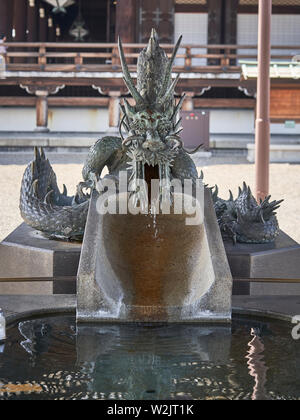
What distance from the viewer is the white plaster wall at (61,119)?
18.7 m

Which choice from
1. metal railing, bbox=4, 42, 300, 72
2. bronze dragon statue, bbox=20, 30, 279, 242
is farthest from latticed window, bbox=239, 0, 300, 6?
bronze dragon statue, bbox=20, 30, 279, 242

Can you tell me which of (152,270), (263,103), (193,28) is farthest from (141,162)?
(193,28)

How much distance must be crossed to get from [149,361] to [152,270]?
1.09 meters

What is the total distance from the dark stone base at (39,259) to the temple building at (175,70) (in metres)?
12.5

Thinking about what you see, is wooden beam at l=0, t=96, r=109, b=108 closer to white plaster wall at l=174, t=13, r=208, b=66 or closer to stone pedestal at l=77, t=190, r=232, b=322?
white plaster wall at l=174, t=13, r=208, b=66

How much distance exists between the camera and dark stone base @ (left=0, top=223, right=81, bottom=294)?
4.75 meters

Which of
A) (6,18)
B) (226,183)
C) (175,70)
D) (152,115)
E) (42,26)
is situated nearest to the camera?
(152,115)

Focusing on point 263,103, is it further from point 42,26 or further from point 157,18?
point 42,26

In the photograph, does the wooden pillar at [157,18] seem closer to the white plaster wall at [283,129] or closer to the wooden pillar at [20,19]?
the wooden pillar at [20,19]

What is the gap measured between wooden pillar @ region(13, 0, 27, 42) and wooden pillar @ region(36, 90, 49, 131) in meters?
3.02

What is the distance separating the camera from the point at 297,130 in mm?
18156

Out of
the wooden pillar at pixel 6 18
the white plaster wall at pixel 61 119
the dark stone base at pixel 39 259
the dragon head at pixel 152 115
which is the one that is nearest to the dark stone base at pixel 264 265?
the dragon head at pixel 152 115

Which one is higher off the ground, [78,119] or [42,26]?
[42,26]

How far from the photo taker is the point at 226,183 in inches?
497
